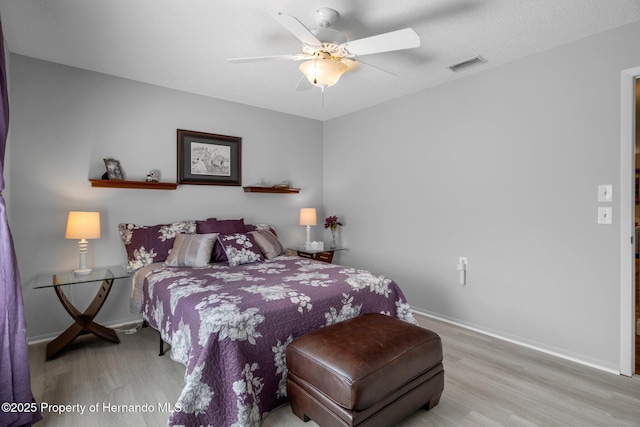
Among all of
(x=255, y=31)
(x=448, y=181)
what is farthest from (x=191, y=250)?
(x=448, y=181)

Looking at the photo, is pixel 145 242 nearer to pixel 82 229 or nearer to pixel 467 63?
pixel 82 229

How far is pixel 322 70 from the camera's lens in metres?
2.37

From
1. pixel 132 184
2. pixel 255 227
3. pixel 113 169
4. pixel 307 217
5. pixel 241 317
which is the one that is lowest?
pixel 241 317

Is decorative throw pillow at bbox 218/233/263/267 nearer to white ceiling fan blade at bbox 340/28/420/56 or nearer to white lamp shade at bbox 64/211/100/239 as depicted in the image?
white lamp shade at bbox 64/211/100/239

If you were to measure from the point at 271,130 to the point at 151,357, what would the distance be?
3.00 m

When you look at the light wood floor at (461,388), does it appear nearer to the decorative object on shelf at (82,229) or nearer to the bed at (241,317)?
the bed at (241,317)

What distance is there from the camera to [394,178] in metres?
4.01

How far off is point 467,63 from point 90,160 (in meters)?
3.66

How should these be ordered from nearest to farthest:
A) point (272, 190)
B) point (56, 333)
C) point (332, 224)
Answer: point (56, 333)
point (272, 190)
point (332, 224)

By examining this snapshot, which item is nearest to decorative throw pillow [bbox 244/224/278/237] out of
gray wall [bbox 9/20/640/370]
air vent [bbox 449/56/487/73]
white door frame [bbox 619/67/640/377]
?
gray wall [bbox 9/20/640/370]

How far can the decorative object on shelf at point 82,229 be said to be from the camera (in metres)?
2.81

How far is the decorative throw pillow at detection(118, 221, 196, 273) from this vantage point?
314 centimetres

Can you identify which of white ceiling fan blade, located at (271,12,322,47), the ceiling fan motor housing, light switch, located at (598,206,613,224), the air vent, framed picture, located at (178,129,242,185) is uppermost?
the air vent

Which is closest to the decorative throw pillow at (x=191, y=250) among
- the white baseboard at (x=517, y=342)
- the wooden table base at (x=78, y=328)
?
the wooden table base at (x=78, y=328)
